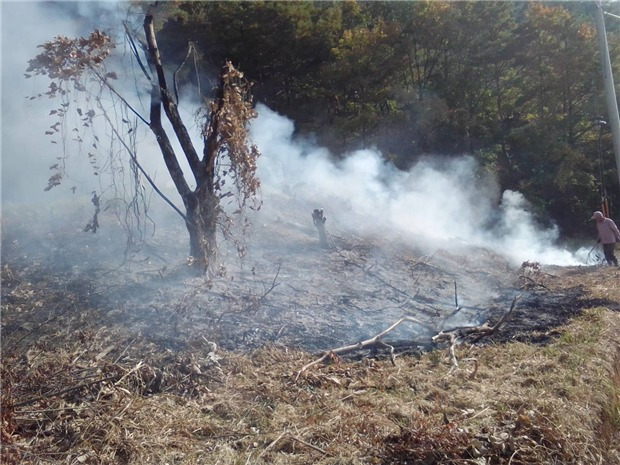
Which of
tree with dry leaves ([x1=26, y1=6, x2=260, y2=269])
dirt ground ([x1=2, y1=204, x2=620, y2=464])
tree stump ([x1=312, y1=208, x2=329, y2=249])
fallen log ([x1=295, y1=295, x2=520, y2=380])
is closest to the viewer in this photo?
dirt ground ([x1=2, y1=204, x2=620, y2=464])

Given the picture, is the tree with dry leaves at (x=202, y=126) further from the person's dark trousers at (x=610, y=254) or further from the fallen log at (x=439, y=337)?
the person's dark trousers at (x=610, y=254)

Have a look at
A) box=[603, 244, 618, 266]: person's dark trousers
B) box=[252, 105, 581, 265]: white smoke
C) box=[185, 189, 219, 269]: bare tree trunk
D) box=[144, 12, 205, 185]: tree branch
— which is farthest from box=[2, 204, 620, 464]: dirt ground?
box=[252, 105, 581, 265]: white smoke

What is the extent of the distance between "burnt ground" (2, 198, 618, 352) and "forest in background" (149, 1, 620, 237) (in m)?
10.0

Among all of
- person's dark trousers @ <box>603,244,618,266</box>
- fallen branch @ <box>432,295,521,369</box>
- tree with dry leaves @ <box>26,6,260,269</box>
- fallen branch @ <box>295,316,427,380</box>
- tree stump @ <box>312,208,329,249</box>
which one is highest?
tree with dry leaves @ <box>26,6,260,269</box>

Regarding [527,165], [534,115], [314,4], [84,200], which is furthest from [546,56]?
[84,200]

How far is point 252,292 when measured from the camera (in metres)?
7.65

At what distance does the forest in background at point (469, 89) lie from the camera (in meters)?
20.3

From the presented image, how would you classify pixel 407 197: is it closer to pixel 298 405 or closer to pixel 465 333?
pixel 465 333

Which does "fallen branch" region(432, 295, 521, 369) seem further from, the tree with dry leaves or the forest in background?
the forest in background

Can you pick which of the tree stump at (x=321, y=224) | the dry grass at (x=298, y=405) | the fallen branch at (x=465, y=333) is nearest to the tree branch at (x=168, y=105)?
the dry grass at (x=298, y=405)

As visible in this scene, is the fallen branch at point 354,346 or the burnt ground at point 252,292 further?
the burnt ground at point 252,292

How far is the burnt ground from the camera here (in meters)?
6.62

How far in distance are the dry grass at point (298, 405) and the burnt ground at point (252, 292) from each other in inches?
19.3

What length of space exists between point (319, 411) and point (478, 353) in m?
2.34
